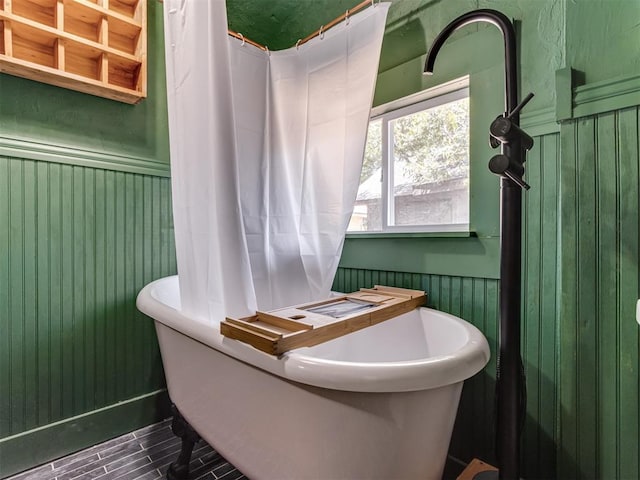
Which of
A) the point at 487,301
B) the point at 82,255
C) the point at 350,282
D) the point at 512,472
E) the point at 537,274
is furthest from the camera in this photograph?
the point at 350,282

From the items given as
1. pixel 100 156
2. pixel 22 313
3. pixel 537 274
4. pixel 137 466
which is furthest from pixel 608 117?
pixel 22 313

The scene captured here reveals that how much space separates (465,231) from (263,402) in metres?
0.92

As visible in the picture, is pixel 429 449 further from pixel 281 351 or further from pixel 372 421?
pixel 281 351

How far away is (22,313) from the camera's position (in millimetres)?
1365

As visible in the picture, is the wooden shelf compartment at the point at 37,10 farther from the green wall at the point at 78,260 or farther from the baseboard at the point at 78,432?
the baseboard at the point at 78,432

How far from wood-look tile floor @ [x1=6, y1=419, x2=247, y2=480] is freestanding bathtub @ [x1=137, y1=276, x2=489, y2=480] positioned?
0.36 metres

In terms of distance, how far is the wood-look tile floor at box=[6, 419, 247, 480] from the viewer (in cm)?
130

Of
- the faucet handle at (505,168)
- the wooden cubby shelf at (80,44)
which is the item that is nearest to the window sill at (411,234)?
the faucet handle at (505,168)

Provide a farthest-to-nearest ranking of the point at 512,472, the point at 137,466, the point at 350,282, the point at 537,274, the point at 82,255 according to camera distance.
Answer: the point at 350,282
the point at 82,255
the point at 137,466
the point at 537,274
the point at 512,472

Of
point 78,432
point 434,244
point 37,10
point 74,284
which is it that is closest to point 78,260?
point 74,284

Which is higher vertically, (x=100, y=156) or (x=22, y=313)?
(x=100, y=156)

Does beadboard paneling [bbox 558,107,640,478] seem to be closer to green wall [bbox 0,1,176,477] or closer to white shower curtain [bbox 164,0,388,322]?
white shower curtain [bbox 164,0,388,322]

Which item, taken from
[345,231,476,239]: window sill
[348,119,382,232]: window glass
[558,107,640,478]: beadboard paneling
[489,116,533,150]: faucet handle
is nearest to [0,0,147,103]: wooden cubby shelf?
[348,119,382,232]: window glass

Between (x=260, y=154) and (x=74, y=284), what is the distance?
1.00m
